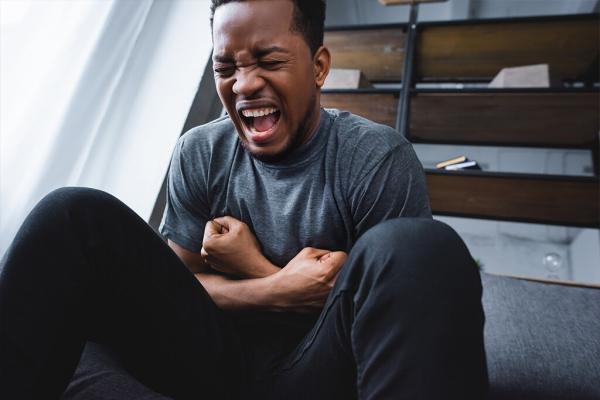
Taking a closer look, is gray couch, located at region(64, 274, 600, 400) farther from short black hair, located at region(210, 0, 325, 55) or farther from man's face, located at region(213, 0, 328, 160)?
short black hair, located at region(210, 0, 325, 55)

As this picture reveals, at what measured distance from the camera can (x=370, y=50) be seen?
2.06 m

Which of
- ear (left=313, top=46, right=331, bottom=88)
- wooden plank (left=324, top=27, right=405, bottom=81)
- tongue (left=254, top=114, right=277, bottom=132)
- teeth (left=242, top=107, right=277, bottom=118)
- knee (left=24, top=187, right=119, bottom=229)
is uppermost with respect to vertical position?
wooden plank (left=324, top=27, right=405, bottom=81)

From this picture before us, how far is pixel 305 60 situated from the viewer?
2.64ft

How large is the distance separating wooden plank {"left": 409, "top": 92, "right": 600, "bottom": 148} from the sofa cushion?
2.60ft

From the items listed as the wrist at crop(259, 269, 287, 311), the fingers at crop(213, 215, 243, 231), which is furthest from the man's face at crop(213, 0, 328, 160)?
the wrist at crop(259, 269, 287, 311)

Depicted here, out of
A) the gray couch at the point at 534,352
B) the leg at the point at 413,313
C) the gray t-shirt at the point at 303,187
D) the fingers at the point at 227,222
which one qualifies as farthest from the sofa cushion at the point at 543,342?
the fingers at the point at 227,222

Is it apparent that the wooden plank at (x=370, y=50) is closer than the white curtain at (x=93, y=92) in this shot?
No

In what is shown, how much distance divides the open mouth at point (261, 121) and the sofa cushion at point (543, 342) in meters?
0.71

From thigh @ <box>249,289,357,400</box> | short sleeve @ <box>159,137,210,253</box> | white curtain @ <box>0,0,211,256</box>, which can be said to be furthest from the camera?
white curtain @ <box>0,0,211,256</box>

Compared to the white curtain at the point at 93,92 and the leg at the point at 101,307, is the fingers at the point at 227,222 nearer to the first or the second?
the leg at the point at 101,307

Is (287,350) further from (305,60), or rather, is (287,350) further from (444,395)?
(305,60)

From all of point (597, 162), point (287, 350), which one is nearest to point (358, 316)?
point (287, 350)

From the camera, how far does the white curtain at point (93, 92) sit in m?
1.13

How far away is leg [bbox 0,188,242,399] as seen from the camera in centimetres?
56
